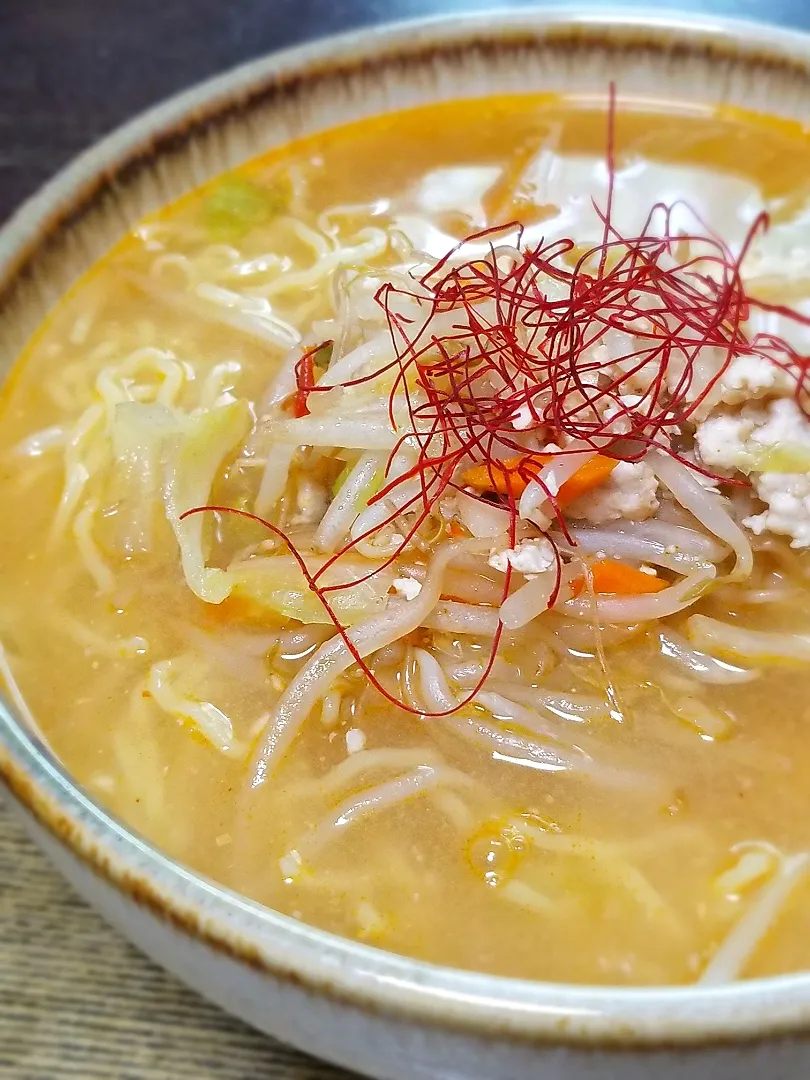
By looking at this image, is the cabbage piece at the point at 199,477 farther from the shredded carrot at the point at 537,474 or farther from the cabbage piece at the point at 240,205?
the cabbage piece at the point at 240,205

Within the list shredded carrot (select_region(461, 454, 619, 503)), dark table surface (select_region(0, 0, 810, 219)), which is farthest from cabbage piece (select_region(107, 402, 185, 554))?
dark table surface (select_region(0, 0, 810, 219))

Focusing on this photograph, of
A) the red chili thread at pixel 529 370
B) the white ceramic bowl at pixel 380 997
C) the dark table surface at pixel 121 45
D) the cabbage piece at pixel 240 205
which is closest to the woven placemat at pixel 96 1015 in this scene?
the white ceramic bowl at pixel 380 997

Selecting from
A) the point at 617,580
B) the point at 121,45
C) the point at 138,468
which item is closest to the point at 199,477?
the point at 138,468

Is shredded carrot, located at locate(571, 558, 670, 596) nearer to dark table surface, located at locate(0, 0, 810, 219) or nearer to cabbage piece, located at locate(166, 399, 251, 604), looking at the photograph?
cabbage piece, located at locate(166, 399, 251, 604)

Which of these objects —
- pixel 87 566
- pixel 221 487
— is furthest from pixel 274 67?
pixel 87 566

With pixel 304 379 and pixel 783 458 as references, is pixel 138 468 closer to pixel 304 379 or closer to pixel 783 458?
pixel 304 379
